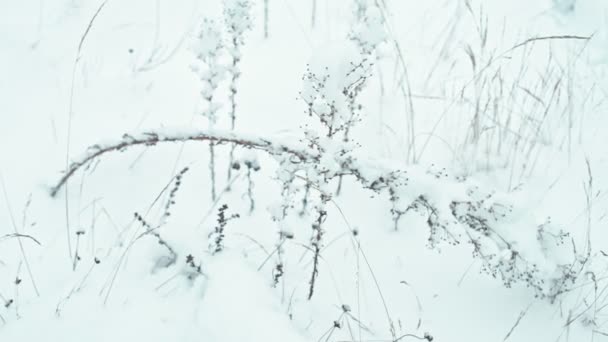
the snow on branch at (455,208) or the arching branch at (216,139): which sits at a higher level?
the arching branch at (216,139)

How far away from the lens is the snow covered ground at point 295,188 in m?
1.61

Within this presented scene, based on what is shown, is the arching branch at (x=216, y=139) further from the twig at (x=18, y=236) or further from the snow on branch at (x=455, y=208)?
the twig at (x=18, y=236)

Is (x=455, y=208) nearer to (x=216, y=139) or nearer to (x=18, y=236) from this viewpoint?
(x=216, y=139)

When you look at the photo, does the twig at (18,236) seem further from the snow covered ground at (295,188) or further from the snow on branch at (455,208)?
the snow on branch at (455,208)

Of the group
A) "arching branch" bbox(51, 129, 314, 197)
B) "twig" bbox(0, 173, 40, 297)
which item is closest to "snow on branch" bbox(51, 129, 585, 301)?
"arching branch" bbox(51, 129, 314, 197)

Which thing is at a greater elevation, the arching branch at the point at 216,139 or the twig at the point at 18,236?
the arching branch at the point at 216,139

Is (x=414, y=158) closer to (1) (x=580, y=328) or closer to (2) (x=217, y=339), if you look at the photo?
(1) (x=580, y=328)

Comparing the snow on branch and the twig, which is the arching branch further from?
the twig

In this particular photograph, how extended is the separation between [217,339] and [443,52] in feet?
6.24

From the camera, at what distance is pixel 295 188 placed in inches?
62.7

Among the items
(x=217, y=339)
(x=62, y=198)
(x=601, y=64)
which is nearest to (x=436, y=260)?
(x=217, y=339)

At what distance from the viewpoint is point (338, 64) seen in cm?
135

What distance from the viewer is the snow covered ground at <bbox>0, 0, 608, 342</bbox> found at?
63.3 inches

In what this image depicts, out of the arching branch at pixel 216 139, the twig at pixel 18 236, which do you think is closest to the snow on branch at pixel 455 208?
the arching branch at pixel 216 139
